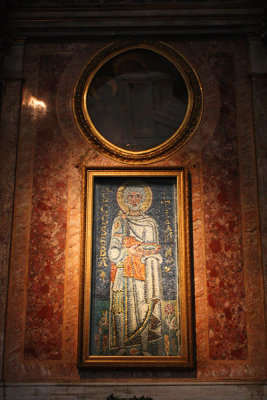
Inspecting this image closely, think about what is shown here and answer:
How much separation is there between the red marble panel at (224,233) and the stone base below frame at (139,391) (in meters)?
0.33

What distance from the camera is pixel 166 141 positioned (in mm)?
5965

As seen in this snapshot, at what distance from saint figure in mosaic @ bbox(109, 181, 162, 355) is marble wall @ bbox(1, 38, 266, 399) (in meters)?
0.38

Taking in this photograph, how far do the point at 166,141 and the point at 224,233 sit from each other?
1345 mm

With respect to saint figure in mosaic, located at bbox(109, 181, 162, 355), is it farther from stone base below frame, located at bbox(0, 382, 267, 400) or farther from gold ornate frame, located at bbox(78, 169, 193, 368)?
stone base below frame, located at bbox(0, 382, 267, 400)

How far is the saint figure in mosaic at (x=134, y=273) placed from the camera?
17.6ft

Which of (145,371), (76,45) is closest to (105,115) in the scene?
(76,45)

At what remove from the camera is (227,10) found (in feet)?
20.7

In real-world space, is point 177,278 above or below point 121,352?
above

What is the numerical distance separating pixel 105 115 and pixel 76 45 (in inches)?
43.1

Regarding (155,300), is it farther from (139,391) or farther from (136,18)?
(136,18)

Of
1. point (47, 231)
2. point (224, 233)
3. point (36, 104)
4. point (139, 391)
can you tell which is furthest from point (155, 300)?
point (36, 104)

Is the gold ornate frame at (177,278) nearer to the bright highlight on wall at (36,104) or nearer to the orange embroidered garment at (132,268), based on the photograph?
the orange embroidered garment at (132,268)

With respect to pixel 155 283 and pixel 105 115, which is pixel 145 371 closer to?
pixel 155 283

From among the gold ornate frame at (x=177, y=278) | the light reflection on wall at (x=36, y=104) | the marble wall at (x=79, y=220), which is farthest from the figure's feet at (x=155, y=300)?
the light reflection on wall at (x=36, y=104)
